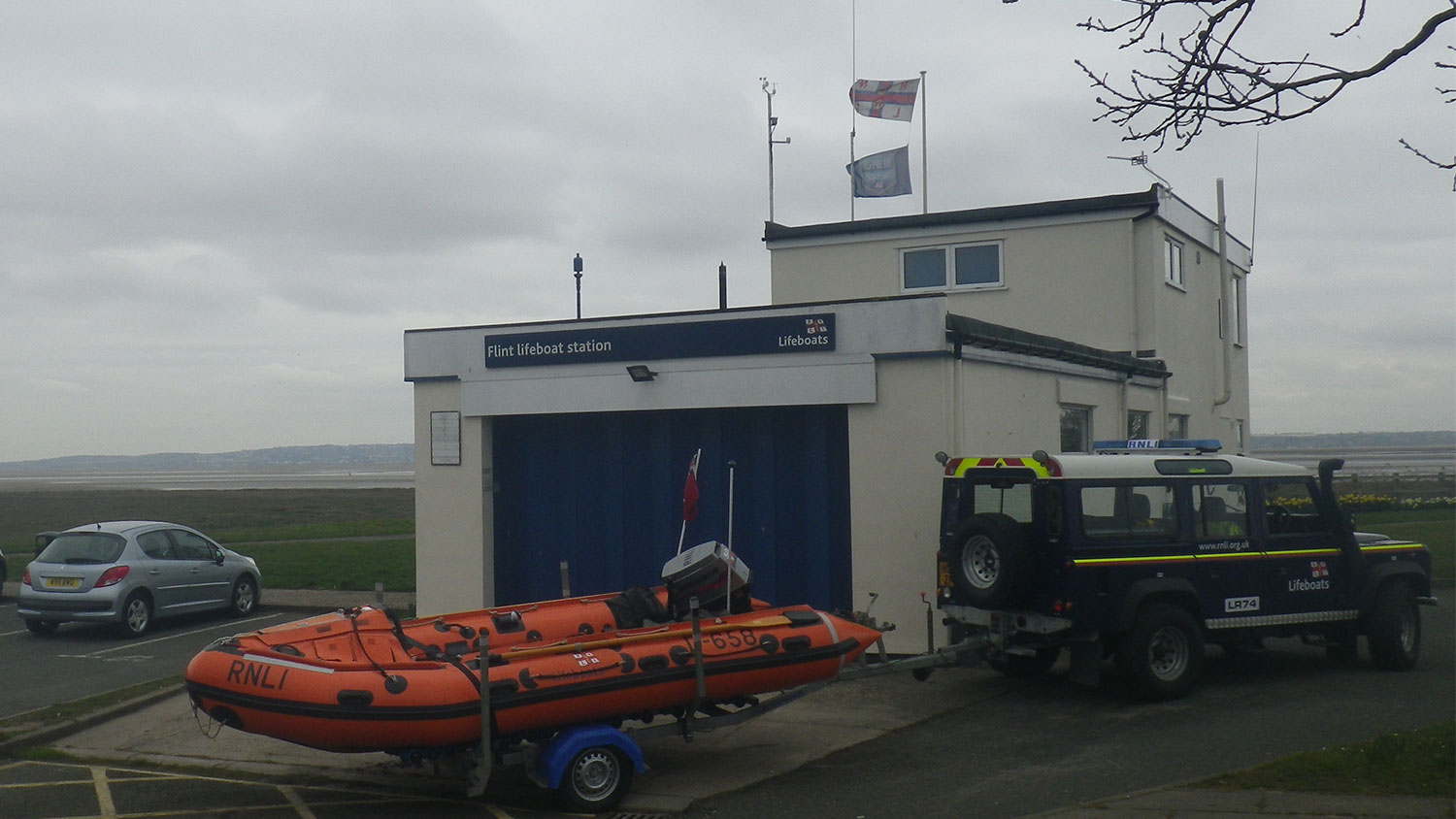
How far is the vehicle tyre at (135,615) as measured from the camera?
15.7m

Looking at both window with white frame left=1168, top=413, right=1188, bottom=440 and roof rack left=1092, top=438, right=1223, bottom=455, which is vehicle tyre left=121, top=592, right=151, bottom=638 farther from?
window with white frame left=1168, top=413, right=1188, bottom=440

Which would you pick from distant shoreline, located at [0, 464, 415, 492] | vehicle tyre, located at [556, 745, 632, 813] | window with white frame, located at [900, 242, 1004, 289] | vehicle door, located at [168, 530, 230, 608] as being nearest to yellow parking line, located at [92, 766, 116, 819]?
vehicle tyre, located at [556, 745, 632, 813]

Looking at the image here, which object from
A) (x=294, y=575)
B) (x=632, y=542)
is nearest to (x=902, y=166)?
(x=632, y=542)

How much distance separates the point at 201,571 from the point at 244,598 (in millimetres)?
820

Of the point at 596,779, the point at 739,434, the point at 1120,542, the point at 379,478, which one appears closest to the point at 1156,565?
the point at 1120,542

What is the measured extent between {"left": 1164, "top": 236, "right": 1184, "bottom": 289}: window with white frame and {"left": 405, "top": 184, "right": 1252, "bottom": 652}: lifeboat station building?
2345 mm

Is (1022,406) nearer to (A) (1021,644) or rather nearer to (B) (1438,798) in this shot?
(A) (1021,644)

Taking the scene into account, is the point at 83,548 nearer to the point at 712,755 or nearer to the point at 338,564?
the point at 338,564

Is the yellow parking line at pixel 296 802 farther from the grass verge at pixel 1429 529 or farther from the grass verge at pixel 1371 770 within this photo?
the grass verge at pixel 1429 529

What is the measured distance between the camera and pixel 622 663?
319 inches

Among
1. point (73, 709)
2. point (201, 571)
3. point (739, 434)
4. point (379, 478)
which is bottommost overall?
point (379, 478)

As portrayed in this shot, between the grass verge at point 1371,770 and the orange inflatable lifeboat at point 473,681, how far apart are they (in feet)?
9.57

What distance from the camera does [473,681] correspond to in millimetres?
7633

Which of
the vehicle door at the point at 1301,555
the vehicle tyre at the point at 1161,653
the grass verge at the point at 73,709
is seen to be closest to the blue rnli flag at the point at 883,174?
the vehicle door at the point at 1301,555
